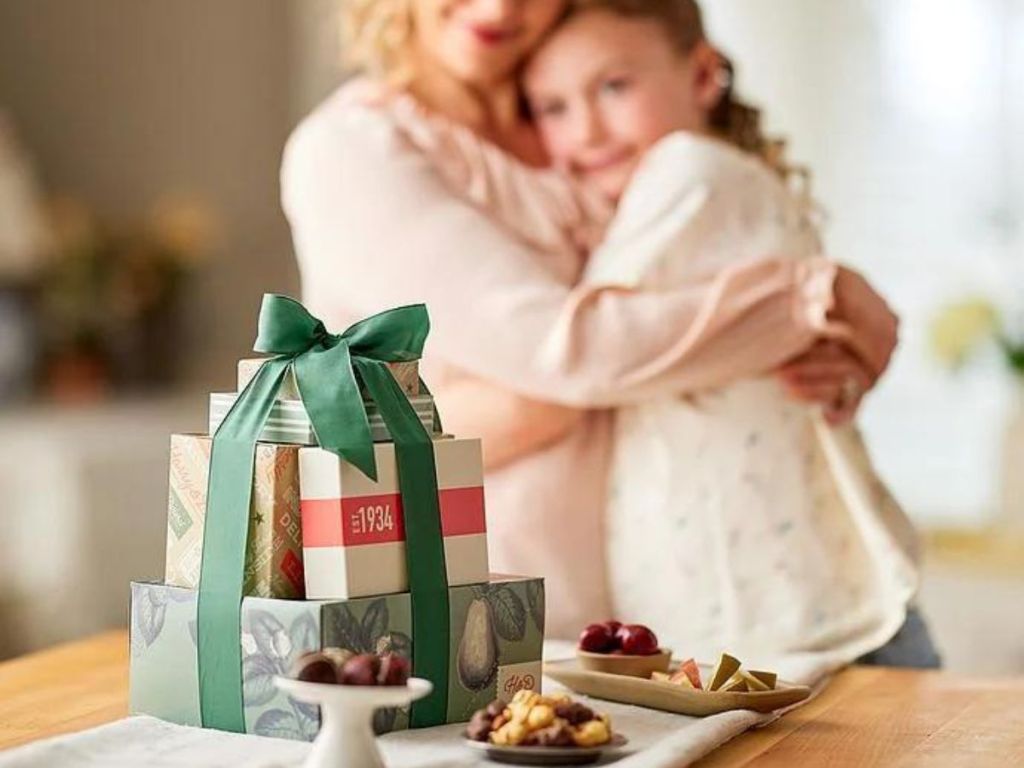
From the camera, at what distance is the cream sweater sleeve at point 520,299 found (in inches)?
63.3

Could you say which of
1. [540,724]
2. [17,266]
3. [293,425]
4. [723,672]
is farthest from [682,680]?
[17,266]

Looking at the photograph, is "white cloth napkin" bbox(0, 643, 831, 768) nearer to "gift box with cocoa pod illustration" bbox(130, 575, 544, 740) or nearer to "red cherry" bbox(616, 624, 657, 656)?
"gift box with cocoa pod illustration" bbox(130, 575, 544, 740)

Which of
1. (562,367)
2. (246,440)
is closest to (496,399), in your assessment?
(562,367)

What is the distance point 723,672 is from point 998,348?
2.36 metres

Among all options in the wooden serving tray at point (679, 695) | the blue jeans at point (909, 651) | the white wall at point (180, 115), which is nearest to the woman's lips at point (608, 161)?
the blue jeans at point (909, 651)

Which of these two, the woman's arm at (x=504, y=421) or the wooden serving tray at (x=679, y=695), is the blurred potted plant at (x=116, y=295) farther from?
the wooden serving tray at (x=679, y=695)

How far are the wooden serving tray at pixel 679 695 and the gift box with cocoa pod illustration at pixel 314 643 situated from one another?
2.1 inches

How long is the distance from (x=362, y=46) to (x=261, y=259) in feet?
8.87

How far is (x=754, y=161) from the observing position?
1.78 metres

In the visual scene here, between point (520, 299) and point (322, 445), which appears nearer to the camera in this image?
point (322, 445)

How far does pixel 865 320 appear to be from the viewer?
1.67 m

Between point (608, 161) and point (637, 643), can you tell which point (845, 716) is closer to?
point (637, 643)

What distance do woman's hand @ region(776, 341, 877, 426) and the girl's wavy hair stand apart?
254mm

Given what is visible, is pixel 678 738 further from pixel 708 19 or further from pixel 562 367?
pixel 708 19
